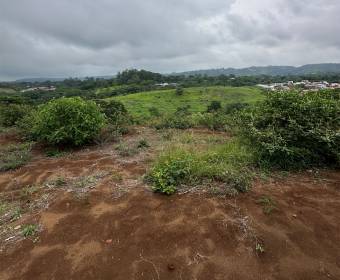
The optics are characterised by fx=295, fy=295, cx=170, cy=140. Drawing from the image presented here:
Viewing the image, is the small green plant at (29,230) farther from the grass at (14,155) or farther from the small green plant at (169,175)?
the grass at (14,155)

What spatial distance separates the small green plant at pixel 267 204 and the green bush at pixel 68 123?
4993 millimetres

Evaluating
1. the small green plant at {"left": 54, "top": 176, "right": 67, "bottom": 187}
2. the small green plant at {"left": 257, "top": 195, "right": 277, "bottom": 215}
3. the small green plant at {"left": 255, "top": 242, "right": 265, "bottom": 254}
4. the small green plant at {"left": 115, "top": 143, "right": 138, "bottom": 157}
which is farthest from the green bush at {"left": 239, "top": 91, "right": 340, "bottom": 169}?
the small green plant at {"left": 54, "top": 176, "right": 67, "bottom": 187}

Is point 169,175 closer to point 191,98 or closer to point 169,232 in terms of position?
point 169,232

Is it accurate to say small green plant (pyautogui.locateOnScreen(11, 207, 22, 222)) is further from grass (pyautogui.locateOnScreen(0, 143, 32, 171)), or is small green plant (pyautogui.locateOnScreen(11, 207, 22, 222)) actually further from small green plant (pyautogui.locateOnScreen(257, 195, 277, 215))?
small green plant (pyautogui.locateOnScreen(257, 195, 277, 215))

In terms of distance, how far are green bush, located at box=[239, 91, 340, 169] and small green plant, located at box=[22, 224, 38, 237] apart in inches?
163

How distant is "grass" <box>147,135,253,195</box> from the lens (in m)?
4.82

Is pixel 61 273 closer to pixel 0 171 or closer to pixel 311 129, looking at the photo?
pixel 0 171

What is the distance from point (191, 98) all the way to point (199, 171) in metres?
41.9

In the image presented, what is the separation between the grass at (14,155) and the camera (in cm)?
665

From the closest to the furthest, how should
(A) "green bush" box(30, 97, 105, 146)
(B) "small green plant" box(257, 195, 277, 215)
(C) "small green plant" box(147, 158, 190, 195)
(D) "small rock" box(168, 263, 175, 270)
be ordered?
(D) "small rock" box(168, 263, 175, 270) < (B) "small green plant" box(257, 195, 277, 215) < (C) "small green plant" box(147, 158, 190, 195) < (A) "green bush" box(30, 97, 105, 146)

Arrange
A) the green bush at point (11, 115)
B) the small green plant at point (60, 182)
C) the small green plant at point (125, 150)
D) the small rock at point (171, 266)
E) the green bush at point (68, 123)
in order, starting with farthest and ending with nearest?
the green bush at point (11, 115) → the green bush at point (68, 123) → the small green plant at point (125, 150) → the small green plant at point (60, 182) → the small rock at point (171, 266)

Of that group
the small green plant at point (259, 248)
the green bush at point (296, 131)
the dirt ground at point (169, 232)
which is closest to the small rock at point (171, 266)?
the dirt ground at point (169, 232)

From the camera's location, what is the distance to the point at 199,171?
5.13m


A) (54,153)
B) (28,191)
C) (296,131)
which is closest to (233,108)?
(296,131)
